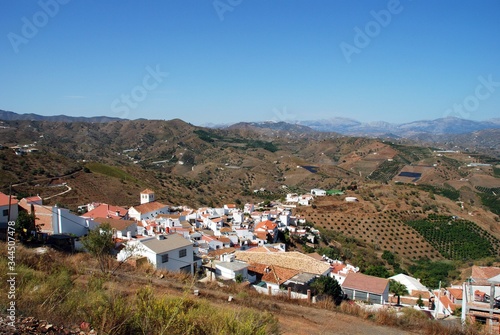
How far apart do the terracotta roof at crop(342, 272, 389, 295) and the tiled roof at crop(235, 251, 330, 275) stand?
4.98ft

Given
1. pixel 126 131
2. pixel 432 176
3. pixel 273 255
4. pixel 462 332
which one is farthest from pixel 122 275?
pixel 126 131

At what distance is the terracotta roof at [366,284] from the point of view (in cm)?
1694

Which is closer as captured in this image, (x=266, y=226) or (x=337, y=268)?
(x=337, y=268)

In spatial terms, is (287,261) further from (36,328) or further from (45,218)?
(36,328)

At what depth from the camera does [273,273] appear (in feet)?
55.0

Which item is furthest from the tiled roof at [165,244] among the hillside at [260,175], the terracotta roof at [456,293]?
the hillside at [260,175]

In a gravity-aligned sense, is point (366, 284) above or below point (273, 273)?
below

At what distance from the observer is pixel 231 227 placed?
3066cm

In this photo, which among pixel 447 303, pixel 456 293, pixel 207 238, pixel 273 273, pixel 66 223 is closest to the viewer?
pixel 447 303

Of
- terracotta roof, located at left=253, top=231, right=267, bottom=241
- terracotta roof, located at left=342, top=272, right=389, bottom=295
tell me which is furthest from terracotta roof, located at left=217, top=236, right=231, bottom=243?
terracotta roof, located at left=342, top=272, right=389, bottom=295

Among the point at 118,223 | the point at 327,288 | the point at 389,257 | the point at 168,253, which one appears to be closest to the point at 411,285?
the point at 327,288

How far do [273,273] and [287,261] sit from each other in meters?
3.35

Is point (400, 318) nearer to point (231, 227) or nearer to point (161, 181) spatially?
point (231, 227)

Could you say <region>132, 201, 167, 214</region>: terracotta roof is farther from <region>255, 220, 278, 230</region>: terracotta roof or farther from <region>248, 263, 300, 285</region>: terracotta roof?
<region>248, 263, 300, 285</region>: terracotta roof
